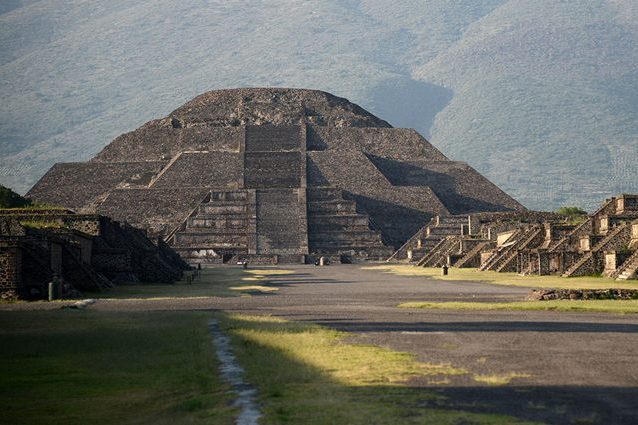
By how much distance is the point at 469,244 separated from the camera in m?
68.9

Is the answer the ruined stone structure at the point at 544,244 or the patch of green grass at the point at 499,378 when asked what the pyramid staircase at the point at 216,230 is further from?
the patch of green grass at the point at 499,378

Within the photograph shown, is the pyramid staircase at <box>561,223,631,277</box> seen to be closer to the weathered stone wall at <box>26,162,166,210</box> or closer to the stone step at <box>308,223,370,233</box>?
the stone step at <box>308,223,370,233</box>

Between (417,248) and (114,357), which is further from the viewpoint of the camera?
(417,248)

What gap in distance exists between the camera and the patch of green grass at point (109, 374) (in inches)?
428

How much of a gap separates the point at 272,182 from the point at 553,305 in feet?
226

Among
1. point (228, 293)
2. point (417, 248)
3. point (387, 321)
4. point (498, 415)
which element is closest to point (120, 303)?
point (228, 293)

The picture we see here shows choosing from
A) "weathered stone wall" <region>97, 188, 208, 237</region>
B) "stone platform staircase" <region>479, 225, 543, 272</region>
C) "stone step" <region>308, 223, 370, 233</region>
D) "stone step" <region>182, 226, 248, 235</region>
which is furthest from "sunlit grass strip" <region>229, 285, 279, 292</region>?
"weathered stone wall" <region>97, 188, 208, 237</region>

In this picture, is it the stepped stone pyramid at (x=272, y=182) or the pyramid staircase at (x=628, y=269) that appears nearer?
the pyramid staircase at (x=628, y=269)

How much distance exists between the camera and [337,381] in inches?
497

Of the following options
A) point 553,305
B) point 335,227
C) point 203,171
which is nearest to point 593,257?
point 553,305

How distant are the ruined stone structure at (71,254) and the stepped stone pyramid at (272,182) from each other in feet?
76.3

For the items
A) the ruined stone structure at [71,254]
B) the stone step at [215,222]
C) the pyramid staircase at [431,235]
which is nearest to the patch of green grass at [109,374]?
the ruined stone structure at [71,254]

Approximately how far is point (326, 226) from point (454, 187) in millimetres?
17746

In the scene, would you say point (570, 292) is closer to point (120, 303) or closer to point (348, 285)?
point (120, 303)
